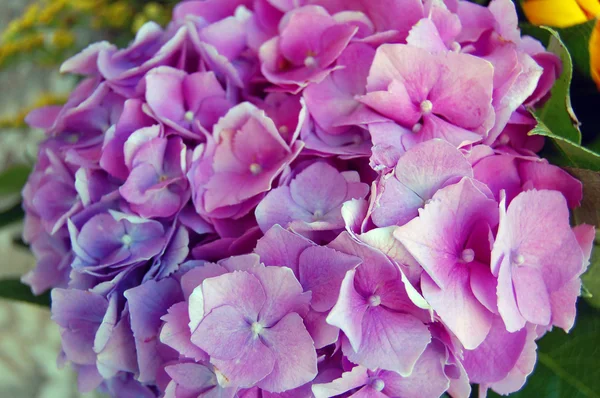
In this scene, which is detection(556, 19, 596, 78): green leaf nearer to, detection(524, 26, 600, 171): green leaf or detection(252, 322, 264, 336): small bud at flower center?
detection(524, 26, 600, 171): green leaf

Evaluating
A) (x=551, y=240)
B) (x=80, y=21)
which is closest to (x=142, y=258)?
(x=551, y=240)

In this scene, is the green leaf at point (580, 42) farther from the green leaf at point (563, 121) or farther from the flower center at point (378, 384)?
the flower center at point (378, 384)

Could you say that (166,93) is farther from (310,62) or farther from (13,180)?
(13,180)

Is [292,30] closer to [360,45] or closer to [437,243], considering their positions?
[360,45]

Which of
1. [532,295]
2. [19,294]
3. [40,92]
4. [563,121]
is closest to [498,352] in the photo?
[532,295]

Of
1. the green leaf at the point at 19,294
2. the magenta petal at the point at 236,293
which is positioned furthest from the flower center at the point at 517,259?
the green leaf at the point at 19,294

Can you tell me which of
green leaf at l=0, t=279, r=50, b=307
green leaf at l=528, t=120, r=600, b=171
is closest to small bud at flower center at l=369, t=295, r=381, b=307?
green leaf at l=528, t=120, r=600, b=171
